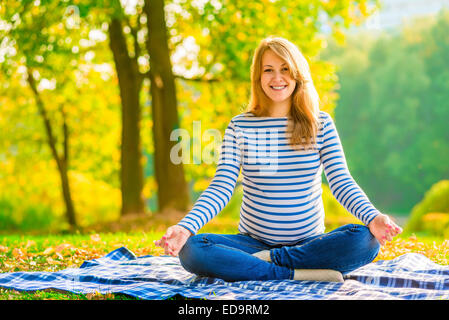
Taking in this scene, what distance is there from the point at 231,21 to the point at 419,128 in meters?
28.3

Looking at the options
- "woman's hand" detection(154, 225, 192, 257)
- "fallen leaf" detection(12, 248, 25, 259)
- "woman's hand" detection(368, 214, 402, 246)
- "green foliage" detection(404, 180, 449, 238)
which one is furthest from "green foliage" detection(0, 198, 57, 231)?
"woman's hand" detection(368, 214, 402, 246)

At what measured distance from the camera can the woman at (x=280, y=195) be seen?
321 centimetres

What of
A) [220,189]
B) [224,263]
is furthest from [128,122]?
[224,263]

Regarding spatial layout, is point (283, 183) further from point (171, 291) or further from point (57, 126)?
point (57, 126)

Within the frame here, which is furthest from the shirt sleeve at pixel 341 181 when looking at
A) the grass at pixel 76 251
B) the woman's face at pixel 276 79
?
the grass at pixel 76 251

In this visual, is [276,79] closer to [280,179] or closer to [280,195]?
[280,179]

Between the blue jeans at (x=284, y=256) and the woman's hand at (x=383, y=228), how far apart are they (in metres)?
0.09

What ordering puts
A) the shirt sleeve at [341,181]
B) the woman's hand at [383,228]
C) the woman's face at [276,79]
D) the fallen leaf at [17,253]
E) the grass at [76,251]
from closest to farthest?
the woman's hand at [383,228]
the shirt sleeve at [341,181]
the woman's face at [276,79]
the grass at [76,251]
the fallen leaf at [17,253]

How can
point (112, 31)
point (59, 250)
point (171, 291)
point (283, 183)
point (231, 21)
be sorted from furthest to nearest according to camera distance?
point (112, 31), point (231, 21), point (59, 250), point (283, 183), point (171, 291)

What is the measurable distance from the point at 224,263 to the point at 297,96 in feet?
3.99

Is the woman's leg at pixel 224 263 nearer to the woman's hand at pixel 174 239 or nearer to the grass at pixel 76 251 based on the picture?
the woman's hand at pixel 174 239

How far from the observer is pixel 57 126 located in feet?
56.3
